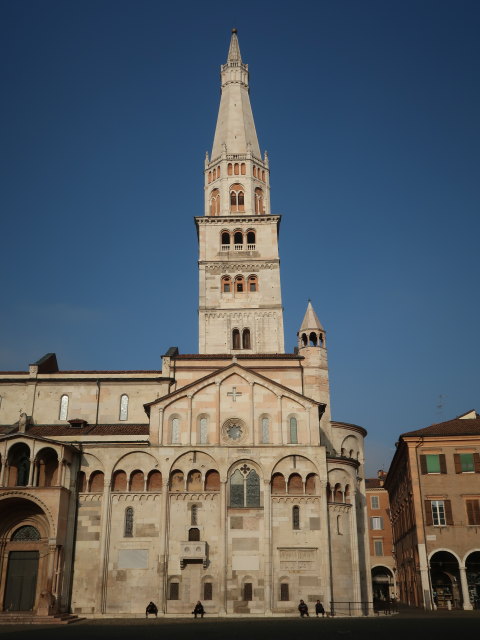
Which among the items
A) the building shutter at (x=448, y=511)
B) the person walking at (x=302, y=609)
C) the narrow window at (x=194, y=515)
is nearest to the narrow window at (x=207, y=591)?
the narrow window at (x=194, y=515)

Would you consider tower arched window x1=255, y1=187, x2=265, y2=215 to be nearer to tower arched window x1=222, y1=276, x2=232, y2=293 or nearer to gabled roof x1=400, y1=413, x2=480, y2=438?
tower arched window x1=222, y1=276, x2=232, y2=293

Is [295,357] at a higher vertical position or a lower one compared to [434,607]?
higher

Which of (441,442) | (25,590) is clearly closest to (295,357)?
(441,442)

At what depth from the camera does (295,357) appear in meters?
49.5

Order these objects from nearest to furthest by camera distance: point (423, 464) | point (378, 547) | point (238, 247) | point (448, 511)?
point (448, 511)
point (423, 464)
point (238, 247)
point (378, 547)

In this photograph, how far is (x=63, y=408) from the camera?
4838 centimetres

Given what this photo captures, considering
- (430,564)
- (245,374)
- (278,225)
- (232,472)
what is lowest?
(430,564)

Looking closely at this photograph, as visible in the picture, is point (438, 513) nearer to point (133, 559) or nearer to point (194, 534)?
point (194, 534)

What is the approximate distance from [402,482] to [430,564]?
9841 millimetres

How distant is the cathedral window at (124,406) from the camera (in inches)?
1907

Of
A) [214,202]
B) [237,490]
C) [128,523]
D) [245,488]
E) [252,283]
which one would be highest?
[214,202]

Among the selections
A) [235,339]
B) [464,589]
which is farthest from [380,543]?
[464,589]

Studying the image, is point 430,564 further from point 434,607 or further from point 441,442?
point 441,442

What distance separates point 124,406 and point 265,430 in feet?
41.1
